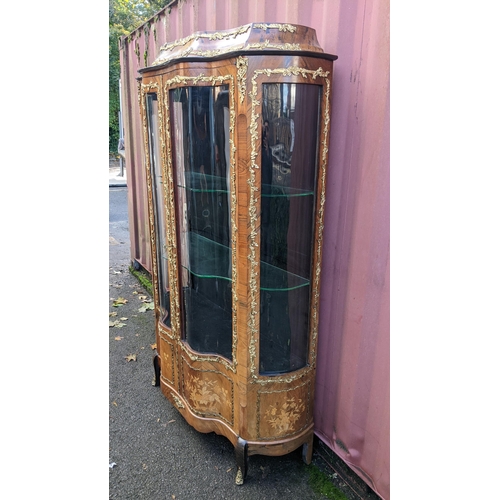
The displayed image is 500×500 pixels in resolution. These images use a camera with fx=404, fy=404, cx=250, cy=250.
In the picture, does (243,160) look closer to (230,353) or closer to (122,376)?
(230,353)

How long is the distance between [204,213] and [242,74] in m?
0.75

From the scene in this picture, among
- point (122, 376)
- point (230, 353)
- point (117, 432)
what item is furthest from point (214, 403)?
point (122, 376)

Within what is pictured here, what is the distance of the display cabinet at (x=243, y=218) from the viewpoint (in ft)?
5.41

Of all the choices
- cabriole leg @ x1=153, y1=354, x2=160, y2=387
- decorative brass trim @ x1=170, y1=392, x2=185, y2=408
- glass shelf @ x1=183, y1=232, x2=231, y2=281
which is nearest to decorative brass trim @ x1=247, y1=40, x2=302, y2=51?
glass shelf @ x1=183, y1=232, x2=231, y2=281

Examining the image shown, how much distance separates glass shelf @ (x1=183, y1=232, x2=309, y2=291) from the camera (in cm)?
191

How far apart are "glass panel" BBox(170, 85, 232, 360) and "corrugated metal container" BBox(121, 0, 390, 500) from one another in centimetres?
51

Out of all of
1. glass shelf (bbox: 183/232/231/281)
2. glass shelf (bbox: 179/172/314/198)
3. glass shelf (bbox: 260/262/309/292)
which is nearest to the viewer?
glass shelf (bbox: 179/172/314/198)

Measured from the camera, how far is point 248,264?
1.82 meters

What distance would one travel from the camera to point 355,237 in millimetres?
1877

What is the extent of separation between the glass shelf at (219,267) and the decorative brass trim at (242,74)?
74 centimetres

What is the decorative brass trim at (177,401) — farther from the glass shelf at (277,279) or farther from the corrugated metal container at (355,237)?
the glass shelf at (277,279)

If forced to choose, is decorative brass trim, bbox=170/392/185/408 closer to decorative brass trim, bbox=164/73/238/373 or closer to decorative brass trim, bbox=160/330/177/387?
decorative brass trim, bbox=160/330/177/387

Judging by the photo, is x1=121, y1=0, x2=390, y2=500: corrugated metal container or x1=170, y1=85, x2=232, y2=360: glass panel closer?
x1=121, y1=0, x2=390, y2=500: corrugated metal container

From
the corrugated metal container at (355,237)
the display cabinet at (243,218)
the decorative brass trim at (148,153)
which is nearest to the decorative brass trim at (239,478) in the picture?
the display cabinet at (243,218)
